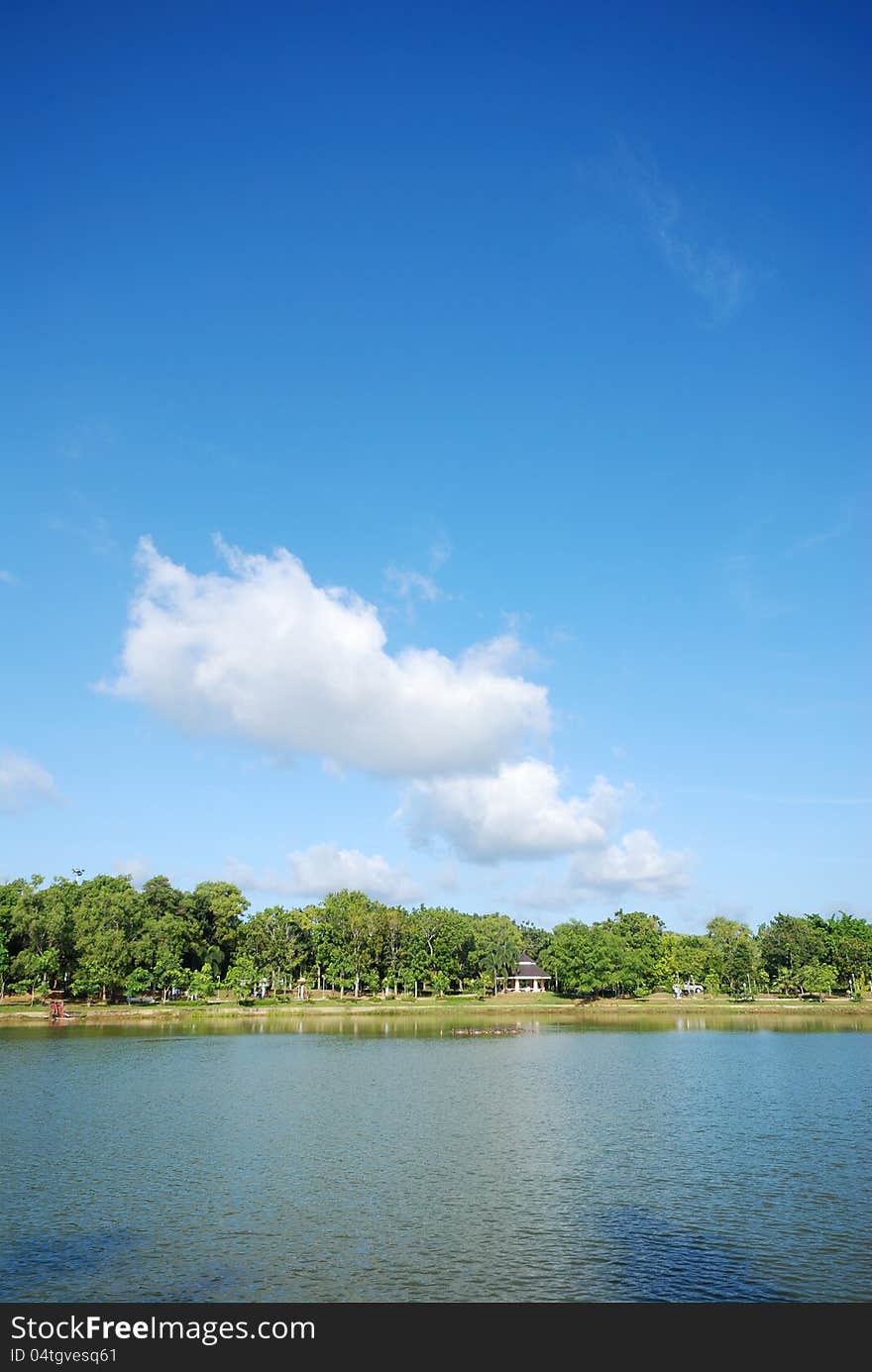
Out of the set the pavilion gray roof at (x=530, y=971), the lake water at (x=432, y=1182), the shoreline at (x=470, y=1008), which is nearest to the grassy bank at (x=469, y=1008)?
the shoreline at (x=470, y=1008)

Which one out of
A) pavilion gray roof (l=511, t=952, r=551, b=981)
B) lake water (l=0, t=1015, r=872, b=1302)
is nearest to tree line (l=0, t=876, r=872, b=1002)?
pavilion gray roof (l=511, t=952, r=551, b=981)

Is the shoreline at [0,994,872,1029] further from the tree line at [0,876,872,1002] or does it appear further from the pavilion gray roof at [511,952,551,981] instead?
the pavilion gray roof at [511,952,551,981]

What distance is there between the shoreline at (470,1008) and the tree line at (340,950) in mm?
3577

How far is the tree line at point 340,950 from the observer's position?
375 feet

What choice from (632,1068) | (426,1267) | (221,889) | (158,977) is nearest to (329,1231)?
(426,1267)

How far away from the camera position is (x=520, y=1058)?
74.6 meters

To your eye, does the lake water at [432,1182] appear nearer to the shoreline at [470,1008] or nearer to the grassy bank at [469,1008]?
the shoreline at [470,1008]

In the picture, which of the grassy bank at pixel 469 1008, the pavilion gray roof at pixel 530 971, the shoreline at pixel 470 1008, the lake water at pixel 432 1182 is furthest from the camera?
the pavilion gray roof at pixel 530 971

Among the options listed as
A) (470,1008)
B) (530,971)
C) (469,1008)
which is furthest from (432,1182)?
(530,971)

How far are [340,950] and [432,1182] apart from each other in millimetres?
109225

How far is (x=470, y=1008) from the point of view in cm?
13300

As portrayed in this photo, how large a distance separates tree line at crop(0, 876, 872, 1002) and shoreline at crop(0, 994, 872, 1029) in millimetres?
3577
